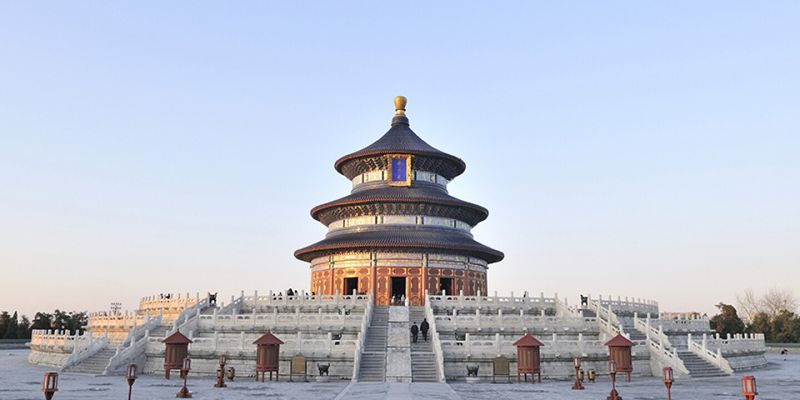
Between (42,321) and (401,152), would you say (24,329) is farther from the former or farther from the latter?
(401,152)

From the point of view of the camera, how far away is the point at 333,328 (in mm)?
34188

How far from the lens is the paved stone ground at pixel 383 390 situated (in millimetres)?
22000

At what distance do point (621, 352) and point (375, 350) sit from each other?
35.1 feet

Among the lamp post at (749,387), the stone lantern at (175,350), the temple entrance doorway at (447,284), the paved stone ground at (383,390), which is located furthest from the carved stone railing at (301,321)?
the lamp post at (749,387)

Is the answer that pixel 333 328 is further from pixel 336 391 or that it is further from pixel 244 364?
pixel 336 391

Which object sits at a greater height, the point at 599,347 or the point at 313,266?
the point at 313,266

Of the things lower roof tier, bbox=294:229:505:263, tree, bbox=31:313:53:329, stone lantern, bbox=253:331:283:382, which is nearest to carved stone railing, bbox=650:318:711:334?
lower roof tier, bbox=294:229:505:263

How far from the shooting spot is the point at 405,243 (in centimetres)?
4822

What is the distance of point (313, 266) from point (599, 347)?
28.7m

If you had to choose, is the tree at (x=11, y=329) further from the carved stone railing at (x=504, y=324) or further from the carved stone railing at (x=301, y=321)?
the carved stone railing at (x=504, y=324)

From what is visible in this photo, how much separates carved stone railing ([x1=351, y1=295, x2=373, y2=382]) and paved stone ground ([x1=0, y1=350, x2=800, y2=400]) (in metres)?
0.80

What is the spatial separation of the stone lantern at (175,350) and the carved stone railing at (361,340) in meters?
7.14

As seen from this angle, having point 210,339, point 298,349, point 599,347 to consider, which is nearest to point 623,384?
point 599,347

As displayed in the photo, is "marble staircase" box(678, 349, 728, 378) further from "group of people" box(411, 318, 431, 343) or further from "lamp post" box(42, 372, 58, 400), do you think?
"lamp post" box(42, 372, 58, 400)
